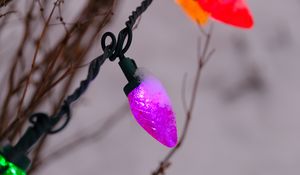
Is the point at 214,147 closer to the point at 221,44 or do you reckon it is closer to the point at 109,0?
the point at 221,44

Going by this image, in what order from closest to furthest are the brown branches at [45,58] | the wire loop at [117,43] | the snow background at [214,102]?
the wire loop at [117,43] < the brown branches at [45,58] < the snow background at [214,102]

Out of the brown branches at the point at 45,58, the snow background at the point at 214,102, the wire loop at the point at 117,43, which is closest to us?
the wire loop at the point at 117,43

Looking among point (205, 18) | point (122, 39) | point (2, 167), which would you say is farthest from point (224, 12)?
point (2, 167)

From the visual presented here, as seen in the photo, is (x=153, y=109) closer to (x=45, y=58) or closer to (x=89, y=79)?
(x=89, y=79)

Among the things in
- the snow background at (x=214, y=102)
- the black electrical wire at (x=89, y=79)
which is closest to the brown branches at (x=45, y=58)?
the black electrical wire at (x=89, y=79)

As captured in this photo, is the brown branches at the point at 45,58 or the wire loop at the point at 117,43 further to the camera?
the brown branches at the point at 45,58

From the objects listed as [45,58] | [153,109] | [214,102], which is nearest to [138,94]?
[153,109]

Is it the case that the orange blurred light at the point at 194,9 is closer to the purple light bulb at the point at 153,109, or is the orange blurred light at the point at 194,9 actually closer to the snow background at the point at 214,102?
the purple light bulb at the point at 153,109
